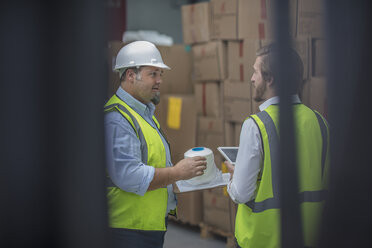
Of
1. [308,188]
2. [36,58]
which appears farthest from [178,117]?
[36,58]

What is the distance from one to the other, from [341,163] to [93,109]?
64 cm

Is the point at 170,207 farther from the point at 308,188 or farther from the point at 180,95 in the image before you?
the point at 180,95

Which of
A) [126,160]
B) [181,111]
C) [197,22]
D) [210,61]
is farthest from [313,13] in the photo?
[181,111]

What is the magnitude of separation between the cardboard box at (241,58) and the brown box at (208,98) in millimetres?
199

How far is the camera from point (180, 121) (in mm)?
3660

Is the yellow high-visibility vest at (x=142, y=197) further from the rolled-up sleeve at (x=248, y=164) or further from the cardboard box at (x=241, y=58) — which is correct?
the cardboard box at (x=241, y=58)

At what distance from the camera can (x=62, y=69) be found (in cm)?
85

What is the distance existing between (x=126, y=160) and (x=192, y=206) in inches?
96.4

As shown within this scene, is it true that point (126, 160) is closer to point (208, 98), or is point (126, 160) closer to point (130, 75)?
point (130, 75)

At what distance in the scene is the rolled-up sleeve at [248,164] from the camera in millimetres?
1392

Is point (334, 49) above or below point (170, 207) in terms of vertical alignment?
above

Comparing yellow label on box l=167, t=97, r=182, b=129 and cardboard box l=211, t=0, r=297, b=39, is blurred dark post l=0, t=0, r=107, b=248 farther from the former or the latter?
yellow label on box l=167, t=97, r=182, b=129

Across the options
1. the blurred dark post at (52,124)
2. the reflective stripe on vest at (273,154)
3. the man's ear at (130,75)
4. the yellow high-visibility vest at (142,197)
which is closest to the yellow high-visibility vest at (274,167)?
the reflective stripe on vest at (273,154)

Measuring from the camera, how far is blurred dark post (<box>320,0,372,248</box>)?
1095mm
